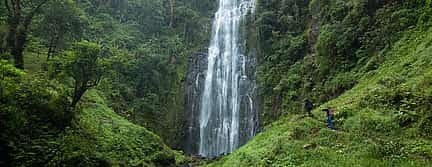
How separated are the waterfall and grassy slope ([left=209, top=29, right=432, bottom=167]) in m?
10.3

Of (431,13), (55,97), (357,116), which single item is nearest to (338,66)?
(431,13)

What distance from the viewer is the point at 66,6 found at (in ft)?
59.0

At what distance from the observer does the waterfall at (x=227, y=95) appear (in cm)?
2384

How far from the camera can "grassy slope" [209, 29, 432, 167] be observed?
8.11 m

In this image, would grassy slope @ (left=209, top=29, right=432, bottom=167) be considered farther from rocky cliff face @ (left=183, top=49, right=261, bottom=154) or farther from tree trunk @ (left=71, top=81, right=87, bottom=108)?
rocky cliff face @ (left=183, top=49, right=261, bottom=154)

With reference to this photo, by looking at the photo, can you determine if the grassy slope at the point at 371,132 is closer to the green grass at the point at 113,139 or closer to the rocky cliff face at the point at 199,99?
the green grass at the point at 113,139

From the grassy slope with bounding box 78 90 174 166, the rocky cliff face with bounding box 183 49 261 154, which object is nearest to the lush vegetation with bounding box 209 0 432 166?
the rocky cliff face with bounding box 183 49 261 154

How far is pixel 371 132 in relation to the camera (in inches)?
396

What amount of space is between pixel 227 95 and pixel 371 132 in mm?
16201

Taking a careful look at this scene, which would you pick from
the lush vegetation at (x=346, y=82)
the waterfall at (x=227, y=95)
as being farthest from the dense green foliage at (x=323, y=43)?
the waterfall at (x=227, y=95)

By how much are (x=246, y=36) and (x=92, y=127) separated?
16.8 m

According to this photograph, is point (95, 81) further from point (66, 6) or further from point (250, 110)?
point (250, 110)

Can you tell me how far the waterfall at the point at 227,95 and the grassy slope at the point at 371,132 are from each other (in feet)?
33.8

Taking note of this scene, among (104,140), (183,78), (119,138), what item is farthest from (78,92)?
(183,78)
